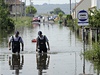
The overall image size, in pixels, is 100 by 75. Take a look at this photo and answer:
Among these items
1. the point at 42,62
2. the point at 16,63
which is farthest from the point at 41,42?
the point at 16,63

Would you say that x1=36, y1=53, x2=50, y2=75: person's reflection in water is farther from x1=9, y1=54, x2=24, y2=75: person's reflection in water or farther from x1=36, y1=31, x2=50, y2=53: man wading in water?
x1=9, y1=54, x2=24, y2=75: person's reflection in water

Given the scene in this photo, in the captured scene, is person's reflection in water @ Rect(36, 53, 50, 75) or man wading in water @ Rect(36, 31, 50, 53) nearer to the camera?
person's reflection in water @ Rect(36, 53, 50, 75)

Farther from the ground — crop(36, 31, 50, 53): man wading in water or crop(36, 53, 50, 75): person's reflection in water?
crop(36, 31, 50, 53): man wading in water

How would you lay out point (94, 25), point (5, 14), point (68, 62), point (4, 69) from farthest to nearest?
point (5, 14) < point (94, 25) < point (68, 62) < point (4, 69)

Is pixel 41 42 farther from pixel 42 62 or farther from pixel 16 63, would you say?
pixel 16 63

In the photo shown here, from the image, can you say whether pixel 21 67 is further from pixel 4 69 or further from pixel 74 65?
pixel 74 65

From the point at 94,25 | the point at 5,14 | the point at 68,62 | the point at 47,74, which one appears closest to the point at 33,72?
the point at 47,74

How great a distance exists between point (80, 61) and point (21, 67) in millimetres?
3437

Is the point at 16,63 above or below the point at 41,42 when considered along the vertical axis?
below

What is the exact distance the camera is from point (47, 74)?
15.8 metres

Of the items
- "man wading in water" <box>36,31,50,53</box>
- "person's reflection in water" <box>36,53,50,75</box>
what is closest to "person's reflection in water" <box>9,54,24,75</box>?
"person's reflection in water" <box>36,53,50,75</box>

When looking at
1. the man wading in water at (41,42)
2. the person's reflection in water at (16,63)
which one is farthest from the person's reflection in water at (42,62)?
the person's reflection in water at (16,63)

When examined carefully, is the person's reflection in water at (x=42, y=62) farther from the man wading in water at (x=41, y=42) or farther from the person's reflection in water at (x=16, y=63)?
the person's reflection in water at (x=16, y=63)

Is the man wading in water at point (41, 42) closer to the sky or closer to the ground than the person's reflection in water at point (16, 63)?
closer to the sky
